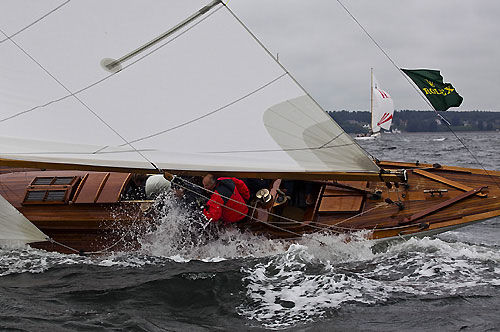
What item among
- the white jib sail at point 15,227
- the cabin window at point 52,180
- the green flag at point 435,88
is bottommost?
the white jib sail at point 15,227

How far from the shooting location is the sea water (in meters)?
4.68

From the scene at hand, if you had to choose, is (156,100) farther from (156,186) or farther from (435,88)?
(435,88)

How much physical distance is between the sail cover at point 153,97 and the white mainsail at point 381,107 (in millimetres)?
43212

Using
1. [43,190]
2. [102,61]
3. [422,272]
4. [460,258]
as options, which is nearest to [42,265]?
[43,190]

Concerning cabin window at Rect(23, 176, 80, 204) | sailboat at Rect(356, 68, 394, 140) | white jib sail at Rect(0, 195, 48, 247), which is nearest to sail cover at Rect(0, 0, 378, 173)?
white jib sail at Rect(0, 195, 48, 247)

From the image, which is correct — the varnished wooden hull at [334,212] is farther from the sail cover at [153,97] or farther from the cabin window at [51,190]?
the sail cover at [153,97]

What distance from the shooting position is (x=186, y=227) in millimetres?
6664

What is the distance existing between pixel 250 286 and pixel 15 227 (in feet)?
9.09

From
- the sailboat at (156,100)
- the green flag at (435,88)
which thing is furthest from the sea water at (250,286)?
the green flag at (435,88)

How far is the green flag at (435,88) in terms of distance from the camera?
6.90 metres

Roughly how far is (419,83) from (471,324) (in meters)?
3.15

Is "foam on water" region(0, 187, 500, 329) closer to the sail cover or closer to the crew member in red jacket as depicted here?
the crew member in red jacket

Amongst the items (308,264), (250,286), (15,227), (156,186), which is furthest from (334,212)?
(15,227)

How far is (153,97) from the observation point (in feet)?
17.0
